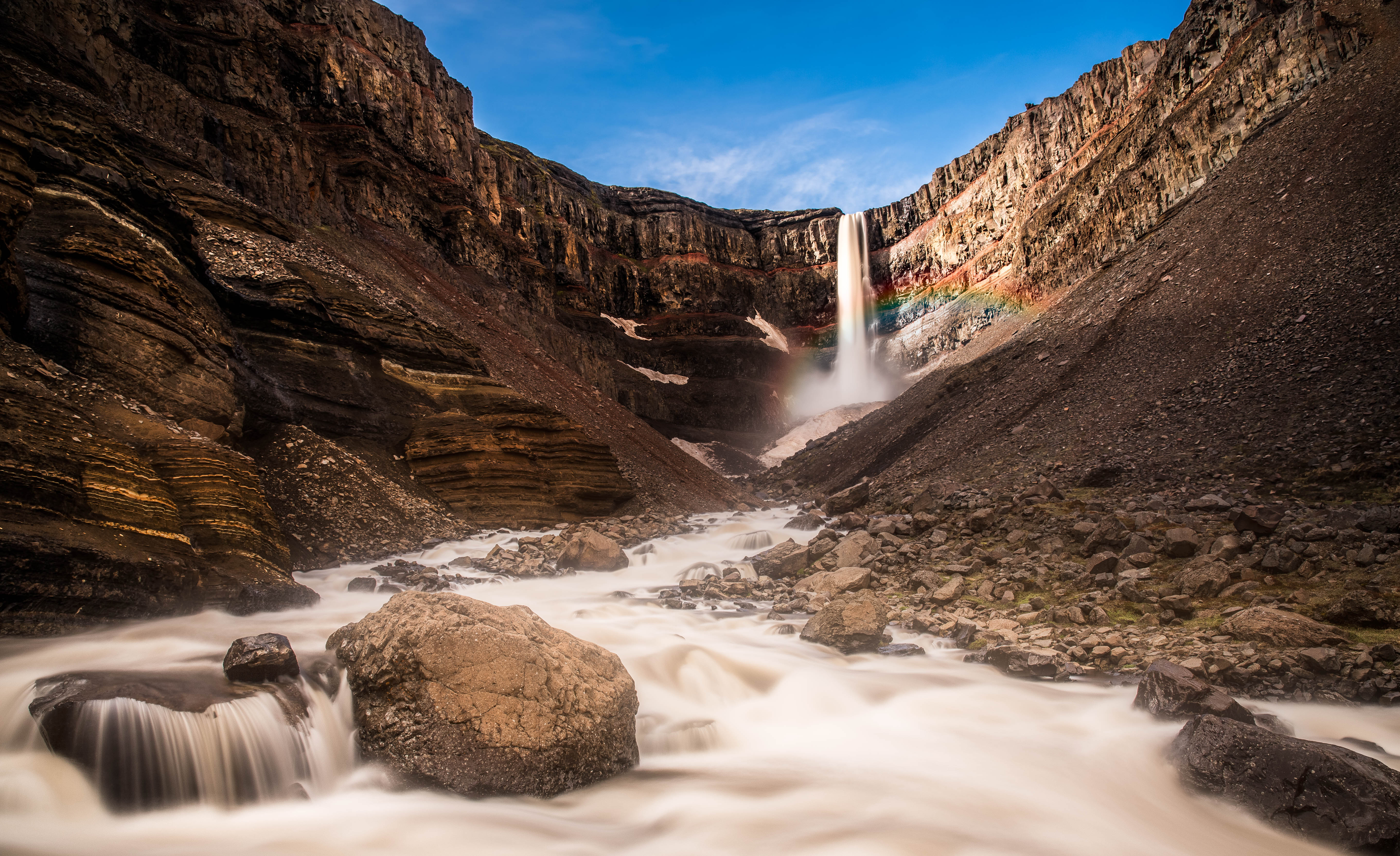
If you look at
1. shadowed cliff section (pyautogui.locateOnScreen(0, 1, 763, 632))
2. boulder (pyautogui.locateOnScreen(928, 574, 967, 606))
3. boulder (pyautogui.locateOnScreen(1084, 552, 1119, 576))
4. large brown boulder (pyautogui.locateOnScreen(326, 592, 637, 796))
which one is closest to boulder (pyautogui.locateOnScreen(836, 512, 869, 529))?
boulder (pyautogui.locateOnScreen(928, 574, 967, 606))

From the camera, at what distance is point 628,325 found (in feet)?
188

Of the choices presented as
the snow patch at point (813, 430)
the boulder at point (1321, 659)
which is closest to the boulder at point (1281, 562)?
the boulder at point (1321, 659)

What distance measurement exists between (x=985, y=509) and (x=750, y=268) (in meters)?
58.1

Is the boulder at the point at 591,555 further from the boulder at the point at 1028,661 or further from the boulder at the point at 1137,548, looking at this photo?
the boulder at the point at 1137,548

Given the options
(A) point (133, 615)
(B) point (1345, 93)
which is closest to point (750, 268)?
(B) point (1345, 93)

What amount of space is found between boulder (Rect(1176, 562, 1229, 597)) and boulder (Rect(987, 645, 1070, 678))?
1.76m

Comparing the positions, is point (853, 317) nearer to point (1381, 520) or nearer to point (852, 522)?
point (852, 522)

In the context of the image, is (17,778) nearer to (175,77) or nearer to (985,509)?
(985,509)

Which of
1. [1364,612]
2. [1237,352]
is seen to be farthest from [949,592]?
[1237,352]

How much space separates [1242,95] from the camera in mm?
22938

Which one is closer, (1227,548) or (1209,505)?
(1227,548)

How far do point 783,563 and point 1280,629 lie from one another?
6526 millimetres

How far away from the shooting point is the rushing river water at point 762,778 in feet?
11.6

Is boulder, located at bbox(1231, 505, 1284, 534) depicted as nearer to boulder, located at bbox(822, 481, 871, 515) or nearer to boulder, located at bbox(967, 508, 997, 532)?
boulder, located at bbox(967, 508, 997, 532)
